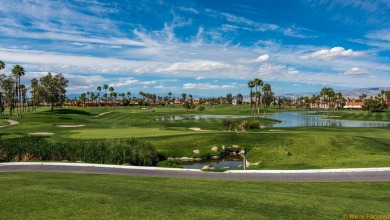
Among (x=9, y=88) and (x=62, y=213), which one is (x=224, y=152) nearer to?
(x=62, y=213)

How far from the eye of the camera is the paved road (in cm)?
1709

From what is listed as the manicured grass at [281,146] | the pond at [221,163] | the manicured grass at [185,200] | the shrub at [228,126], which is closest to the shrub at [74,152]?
the pond at [221,163]

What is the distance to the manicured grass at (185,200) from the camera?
32.8 ft

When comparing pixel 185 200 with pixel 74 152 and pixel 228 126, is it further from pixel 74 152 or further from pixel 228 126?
pixel 228 126

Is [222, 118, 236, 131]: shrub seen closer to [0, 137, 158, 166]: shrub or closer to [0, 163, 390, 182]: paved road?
[0, 137, 158, 166]: shrub

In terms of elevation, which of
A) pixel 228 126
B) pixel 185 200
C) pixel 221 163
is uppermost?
pixel 185 200

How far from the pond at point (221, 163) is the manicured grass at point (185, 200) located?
17.0 metres

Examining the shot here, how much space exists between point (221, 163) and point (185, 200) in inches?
894

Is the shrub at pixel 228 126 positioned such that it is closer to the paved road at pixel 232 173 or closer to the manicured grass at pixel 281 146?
the manicured grass at pixel 281 146

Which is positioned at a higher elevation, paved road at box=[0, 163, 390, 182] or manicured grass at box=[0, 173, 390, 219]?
manicured grass at box=[0, 173, 390, 219]

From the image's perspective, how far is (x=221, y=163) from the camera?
34.1 m

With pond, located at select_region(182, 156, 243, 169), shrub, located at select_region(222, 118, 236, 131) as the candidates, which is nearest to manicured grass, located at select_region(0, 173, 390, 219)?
pond, located at select_region(182, 156, 243, 169)

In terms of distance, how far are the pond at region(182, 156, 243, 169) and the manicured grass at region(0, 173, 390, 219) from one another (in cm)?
1700

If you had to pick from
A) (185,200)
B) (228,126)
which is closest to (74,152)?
(185,200)
